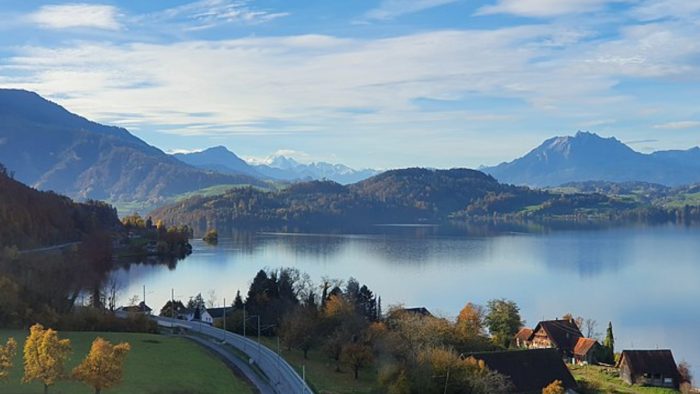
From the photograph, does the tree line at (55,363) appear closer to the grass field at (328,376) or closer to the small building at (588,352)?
the grass field at (328,376)

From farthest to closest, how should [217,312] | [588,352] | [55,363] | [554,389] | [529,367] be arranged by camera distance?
[217,312]
[588,352]
[529,367]
[554,389]
[55,363]

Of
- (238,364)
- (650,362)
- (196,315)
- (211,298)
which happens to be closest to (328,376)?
(238,364)

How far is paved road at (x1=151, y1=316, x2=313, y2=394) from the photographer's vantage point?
31406mm

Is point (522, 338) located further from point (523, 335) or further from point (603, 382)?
point (603, 382)

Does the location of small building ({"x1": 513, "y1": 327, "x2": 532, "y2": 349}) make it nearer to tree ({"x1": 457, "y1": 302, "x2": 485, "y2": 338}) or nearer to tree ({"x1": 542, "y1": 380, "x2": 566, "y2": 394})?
tree ({"x1": 457, "y1": 302, "x2": 485, "y2": 338})

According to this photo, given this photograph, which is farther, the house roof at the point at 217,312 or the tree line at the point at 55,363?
the house roof at the point at 217,312

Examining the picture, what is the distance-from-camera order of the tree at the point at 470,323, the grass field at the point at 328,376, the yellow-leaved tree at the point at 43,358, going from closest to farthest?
the yellow-leaved tree at the point at 43,358 → the grass field at the point at 328,376 → the tree at the point at 470,323

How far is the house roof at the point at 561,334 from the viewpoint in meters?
47.7

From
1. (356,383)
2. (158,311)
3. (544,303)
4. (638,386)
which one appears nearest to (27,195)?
(158,311)

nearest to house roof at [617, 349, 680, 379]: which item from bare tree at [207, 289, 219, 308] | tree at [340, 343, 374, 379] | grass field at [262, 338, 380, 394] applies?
grass field at [262, 338, 380, 394]

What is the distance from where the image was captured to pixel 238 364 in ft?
117

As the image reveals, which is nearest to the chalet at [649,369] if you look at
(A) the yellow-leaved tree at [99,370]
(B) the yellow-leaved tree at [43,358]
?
(A) the yellow-leaved tree at [99,370]

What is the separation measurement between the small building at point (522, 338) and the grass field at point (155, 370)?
78.4 feet

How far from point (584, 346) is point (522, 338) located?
5.57 metres
